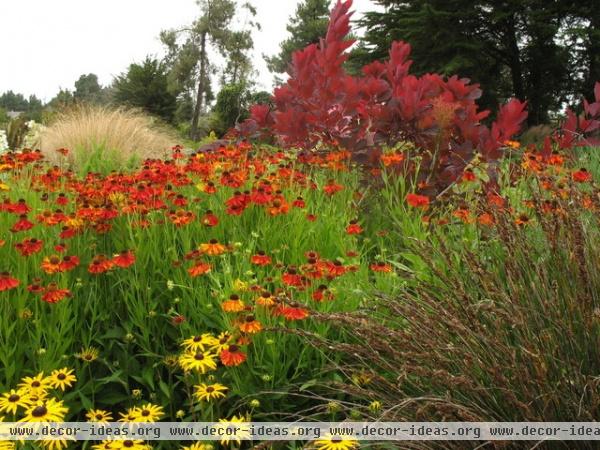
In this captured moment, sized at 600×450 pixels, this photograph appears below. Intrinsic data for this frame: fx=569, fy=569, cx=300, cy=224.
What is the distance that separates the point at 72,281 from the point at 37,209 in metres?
0.71

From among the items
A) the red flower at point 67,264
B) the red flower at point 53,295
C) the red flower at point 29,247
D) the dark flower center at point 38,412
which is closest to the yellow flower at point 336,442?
the dark flower center at point 38,412

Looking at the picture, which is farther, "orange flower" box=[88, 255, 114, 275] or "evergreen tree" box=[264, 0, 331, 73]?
"evergreen tree" box=[264, 0, 331, 73]

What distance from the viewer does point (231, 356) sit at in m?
1.56

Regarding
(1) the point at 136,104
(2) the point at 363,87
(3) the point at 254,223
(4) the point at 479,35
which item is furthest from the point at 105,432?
(1) the point at 136,104

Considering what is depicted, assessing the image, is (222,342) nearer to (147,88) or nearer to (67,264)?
(67,264)

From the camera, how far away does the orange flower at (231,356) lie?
1.54 m

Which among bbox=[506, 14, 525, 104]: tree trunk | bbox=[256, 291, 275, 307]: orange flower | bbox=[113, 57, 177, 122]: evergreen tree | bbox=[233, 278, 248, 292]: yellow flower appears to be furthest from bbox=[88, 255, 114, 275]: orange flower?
bbox=[113, 57, 177, 122]: evergreen tree

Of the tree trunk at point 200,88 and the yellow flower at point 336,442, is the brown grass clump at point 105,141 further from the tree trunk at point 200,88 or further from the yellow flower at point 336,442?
the tree trunk at point 200,88

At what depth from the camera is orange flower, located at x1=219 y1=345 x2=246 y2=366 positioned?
5.07 feet

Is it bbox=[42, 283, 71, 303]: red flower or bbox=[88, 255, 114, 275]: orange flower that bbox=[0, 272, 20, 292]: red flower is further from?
bbox=[88, 255, 114, 275]: orange flower

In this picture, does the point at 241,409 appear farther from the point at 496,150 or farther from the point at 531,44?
the point at 531,44

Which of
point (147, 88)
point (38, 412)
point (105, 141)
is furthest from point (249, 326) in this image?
point (147, 88)

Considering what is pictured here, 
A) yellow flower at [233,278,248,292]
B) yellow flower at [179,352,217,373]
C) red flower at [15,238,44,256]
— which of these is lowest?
yellow flower at [179,352,217,373]

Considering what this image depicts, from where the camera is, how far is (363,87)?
12.3 ft
